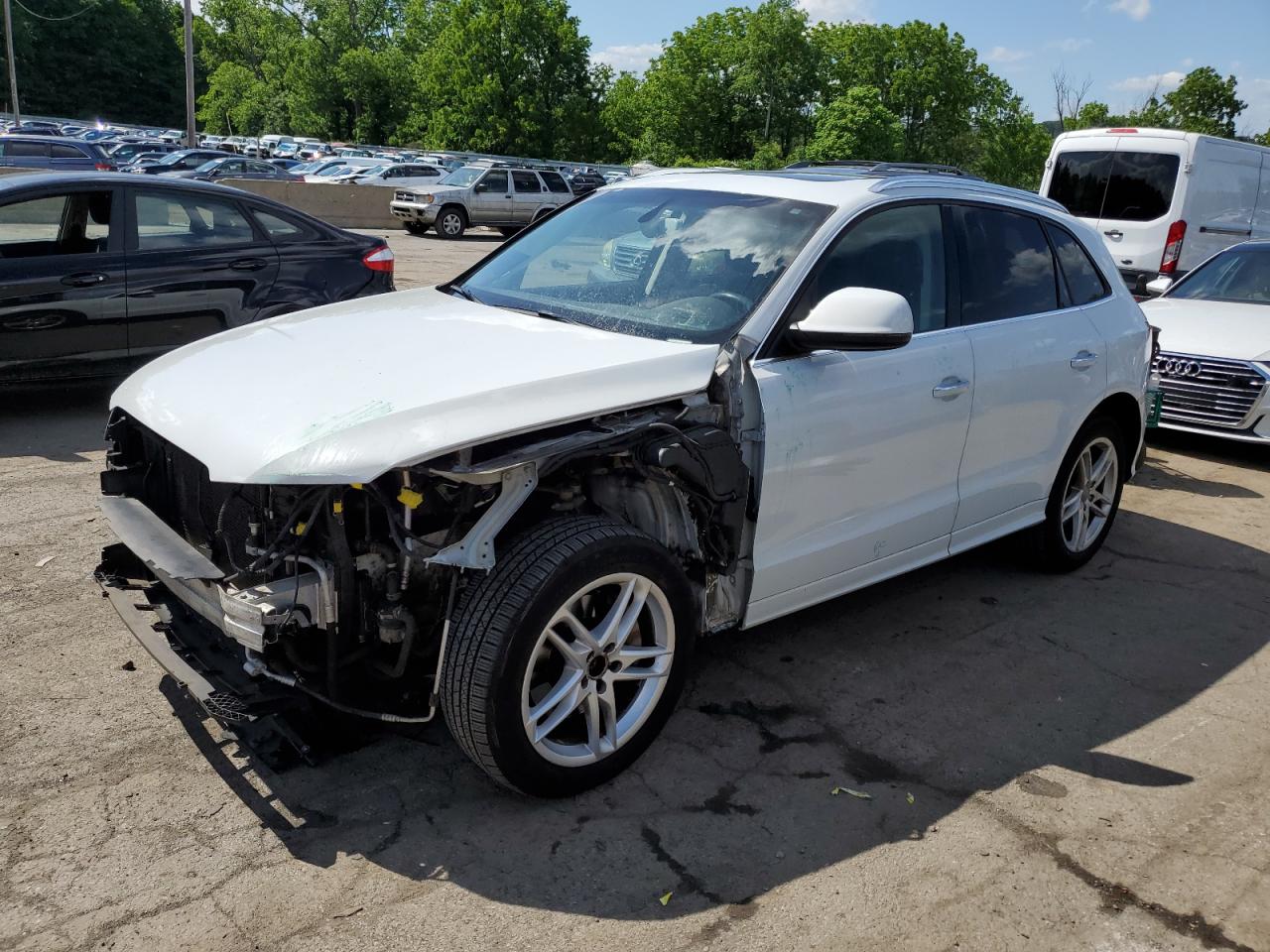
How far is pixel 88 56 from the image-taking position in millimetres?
82188

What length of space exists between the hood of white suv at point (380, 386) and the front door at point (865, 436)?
1.37ft

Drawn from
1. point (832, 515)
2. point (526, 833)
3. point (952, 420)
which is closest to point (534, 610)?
point (526, 833)

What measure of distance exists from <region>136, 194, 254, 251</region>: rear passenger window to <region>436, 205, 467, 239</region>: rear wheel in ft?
62.2

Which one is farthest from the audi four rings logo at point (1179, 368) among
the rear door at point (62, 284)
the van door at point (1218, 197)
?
the rear door at point (62, 284)

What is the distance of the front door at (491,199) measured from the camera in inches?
1037

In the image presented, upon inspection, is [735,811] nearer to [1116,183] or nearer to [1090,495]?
[1090,495]

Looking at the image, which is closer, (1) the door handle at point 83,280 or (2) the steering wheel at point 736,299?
(2) the steering wheel at point 736,299

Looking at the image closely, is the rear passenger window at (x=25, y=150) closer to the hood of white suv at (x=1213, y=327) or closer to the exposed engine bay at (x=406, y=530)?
the hood of white suv at (x=1213, y=327)

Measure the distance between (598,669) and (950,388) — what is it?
185cm

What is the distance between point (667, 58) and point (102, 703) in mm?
81297

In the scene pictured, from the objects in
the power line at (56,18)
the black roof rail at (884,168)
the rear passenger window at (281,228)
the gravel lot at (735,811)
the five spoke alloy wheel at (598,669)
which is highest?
the power line at (56,18)

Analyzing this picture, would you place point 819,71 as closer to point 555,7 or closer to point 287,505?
point 555,7

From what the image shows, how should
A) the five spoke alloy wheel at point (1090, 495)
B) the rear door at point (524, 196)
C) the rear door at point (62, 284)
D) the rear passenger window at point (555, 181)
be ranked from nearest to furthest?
1. the five spoke alloy wheel at point (1090, 495)
2. the rear door at point (62, 284)
3. the rear door at point (524, 196)
4. the rear passenger window at point (555, 181)

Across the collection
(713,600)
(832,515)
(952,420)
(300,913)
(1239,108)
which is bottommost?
(300,913)
